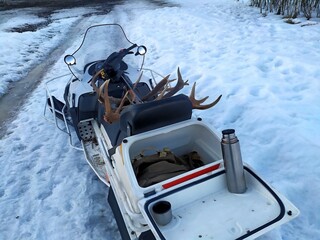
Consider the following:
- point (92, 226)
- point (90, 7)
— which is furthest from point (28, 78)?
point (90, 7)

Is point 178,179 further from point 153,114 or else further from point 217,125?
point 217,125

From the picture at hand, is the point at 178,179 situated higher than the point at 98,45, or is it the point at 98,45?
the point at 98,45

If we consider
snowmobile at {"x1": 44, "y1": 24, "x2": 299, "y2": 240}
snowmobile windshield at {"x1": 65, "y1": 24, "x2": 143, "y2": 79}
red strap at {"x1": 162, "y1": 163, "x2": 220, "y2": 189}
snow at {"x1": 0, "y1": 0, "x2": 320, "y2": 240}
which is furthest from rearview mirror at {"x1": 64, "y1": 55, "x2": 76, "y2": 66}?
red strap at {"x1": 162, "y1": 163, "x2": 220, "y2": 189}

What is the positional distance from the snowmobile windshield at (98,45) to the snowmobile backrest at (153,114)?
63.9 inches

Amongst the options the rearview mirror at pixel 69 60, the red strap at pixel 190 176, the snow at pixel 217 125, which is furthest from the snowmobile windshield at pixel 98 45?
the red strap at pixel 190 176

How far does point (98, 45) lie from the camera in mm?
3777

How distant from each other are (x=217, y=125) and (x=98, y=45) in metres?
1.72

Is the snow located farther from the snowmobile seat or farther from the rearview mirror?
the rearview mirror

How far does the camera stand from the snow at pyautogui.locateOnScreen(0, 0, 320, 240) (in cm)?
242

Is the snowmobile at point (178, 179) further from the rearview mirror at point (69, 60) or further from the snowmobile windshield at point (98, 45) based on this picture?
the snowmobile windshield at point (98, 45)

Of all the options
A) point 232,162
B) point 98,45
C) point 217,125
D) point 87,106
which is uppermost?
point 98,45

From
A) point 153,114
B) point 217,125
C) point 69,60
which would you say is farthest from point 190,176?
point 69,60

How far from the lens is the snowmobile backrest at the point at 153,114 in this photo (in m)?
2.04

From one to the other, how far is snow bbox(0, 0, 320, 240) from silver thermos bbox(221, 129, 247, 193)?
559 mm
